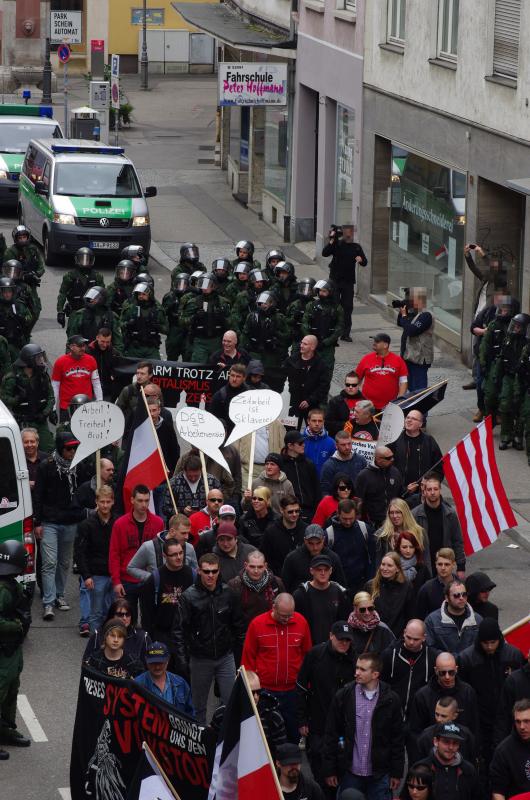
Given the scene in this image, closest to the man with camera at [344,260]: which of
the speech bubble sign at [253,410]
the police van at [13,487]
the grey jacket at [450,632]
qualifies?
the speech bubble sign at [253,410]

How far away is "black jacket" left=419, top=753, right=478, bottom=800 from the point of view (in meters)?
9.30

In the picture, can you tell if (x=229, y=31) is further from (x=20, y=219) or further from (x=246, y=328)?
(x=246, y=328)

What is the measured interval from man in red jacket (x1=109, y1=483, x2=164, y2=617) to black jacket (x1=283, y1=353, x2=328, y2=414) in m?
5.00

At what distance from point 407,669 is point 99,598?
138 inches

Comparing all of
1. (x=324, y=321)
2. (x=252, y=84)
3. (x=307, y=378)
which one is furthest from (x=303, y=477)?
(x=252, y=84)

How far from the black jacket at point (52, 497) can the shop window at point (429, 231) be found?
10404 millimetres

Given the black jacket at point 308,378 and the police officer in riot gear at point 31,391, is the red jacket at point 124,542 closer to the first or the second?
the police officer in riot gear at point 31,391

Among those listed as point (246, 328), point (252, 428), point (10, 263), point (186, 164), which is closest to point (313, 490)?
point (252, 428)

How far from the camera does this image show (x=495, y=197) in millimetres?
22031

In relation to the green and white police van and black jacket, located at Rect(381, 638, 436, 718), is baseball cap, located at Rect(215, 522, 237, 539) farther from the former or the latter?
the green and white police van

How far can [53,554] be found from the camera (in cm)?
1395

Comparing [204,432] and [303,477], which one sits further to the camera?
[204,432]

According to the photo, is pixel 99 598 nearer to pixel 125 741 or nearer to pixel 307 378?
pixel 125 741

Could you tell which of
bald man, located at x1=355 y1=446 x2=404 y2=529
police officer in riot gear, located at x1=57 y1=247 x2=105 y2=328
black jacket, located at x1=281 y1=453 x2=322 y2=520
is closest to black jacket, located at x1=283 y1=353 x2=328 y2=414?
black jacket, located at x1=281 y1=453 x2=322 y2=520
